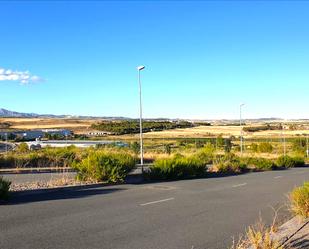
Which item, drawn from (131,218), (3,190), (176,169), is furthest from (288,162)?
(131,218)

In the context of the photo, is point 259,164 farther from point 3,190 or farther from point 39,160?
point 3,190

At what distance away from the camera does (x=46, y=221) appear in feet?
37.1

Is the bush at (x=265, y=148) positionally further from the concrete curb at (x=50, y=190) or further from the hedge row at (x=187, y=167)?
the concrete curb at (x=50, y=190)

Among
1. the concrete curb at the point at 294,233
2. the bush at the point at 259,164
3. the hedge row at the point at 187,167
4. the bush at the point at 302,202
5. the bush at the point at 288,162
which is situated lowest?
the bush at the point at 288,162

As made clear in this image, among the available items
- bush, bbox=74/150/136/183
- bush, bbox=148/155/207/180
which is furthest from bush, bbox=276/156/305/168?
bush, bbox=74/150/136/183

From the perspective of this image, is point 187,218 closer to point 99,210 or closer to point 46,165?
point 99,210

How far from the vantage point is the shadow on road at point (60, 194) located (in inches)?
611

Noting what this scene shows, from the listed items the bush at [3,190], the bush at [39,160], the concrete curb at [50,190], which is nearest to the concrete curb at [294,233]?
the bush at [3,190]

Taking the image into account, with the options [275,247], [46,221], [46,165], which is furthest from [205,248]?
[46,165]

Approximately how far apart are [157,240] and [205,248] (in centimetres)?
105

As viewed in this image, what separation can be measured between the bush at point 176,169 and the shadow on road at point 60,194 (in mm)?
5058

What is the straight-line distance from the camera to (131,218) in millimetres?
11898

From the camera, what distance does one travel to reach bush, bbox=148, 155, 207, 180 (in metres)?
24.9

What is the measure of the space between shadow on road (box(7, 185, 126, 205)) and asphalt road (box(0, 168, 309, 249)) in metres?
0.03
